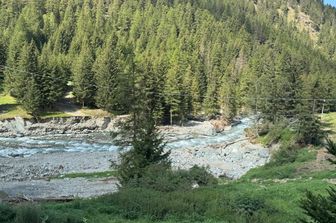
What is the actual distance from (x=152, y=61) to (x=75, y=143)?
4502 cm

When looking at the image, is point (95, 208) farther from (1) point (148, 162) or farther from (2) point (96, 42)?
(2) point (96, 42)

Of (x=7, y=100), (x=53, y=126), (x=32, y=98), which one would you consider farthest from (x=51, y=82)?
(x=53, y=126)

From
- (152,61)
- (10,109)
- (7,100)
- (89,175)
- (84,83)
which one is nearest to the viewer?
(89,175)

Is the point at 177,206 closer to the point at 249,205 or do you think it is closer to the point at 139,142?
the point at 249,205

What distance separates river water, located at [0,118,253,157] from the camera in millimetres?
61219

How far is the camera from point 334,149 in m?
6.68

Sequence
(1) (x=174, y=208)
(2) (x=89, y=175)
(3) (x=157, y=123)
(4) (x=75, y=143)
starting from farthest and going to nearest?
(3) (x=157, y=123), (4) (x=75, y=143), (2) (x=89, y=175), (1) (x=174, y=208)

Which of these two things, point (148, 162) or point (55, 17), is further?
point (55, 17)

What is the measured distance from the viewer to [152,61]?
109 metres

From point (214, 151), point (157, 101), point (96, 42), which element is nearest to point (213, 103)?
point (157, 101)

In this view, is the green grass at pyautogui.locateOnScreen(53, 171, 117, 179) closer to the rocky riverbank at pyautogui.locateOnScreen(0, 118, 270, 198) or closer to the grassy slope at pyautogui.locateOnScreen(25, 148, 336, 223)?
the rocky riverbank at pyautogui.locateOnScreen(0, 118, 270, 198)

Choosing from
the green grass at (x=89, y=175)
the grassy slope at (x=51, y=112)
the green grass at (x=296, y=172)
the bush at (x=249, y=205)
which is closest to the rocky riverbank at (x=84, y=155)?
the green grass at (x=89, y=175)

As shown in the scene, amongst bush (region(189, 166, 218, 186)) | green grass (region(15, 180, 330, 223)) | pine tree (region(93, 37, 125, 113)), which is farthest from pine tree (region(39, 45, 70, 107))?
green grass (region(15, 180, 330, 223))

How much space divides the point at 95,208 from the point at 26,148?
157ft
